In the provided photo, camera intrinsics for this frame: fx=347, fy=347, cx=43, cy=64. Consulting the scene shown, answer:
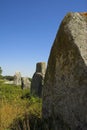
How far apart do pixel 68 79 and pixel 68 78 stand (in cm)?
2

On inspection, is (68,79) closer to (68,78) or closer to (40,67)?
(68,78)

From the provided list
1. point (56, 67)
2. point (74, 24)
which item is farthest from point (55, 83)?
point (74, 24)

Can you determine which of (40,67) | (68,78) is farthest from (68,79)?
(40,67)

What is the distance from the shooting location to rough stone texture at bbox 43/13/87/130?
620 cm

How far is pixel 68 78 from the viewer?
6.58m

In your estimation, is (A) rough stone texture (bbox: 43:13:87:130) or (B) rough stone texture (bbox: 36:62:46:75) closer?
(A) rough stone texture (bbox: 43:13:87:130)

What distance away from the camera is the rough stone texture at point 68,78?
244 inches

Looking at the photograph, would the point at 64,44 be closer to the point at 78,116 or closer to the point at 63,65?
the point at 63,65

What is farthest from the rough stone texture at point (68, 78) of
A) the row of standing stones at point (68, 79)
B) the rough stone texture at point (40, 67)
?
the rough stone texture at point (40, 67)

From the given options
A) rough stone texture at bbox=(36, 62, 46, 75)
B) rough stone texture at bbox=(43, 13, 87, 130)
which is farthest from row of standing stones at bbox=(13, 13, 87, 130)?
rough stone texture at bbox=(36, 62, 46, 75)

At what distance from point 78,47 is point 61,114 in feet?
4.43

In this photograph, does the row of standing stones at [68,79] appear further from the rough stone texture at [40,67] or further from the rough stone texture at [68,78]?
the rough stone texture at [40,67]

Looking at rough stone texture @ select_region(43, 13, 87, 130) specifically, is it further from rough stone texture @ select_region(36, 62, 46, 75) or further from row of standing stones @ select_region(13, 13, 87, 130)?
rough stone texture @ select_region(36, 62, 46, 75)

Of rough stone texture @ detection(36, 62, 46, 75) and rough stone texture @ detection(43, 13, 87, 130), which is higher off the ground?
rough stone texture @ detection(36, 62, 46, 75)
